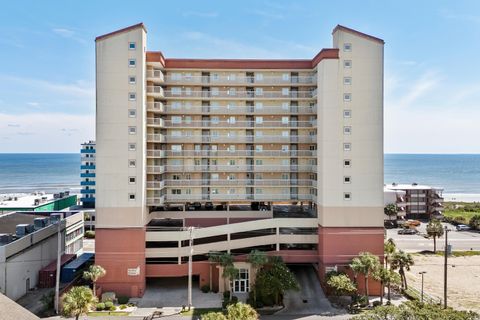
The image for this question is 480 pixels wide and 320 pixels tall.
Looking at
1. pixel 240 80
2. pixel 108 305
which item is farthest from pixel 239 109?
pixel 108 305

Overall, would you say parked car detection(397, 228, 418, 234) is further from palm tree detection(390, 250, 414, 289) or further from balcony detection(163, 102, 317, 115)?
balcony detection(163, 102, 317, 115)

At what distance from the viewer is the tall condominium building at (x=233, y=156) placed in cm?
4372

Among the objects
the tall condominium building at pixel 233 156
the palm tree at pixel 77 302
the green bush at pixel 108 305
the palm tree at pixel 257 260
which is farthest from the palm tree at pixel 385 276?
the palm tree at pixel 77 302

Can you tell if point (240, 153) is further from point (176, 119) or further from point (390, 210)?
point (390, 210)

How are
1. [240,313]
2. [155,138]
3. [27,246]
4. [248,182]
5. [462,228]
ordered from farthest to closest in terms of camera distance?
[462,228], [248,182], [155,138], [27,246], [240,313]

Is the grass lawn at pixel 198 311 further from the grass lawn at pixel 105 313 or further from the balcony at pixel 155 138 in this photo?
the balcony at pixel 155 138


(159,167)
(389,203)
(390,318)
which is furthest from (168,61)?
(389,203)

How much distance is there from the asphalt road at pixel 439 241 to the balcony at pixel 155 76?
50.5 meters

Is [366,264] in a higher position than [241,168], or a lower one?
lower

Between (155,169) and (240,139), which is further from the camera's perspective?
(240,139)

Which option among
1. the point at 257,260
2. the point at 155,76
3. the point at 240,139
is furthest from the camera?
the point at 240,139

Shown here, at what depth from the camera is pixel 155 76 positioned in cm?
4625

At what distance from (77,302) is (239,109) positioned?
29.7 meters

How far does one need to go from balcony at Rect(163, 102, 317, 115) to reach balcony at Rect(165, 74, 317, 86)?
3131 millimetres
